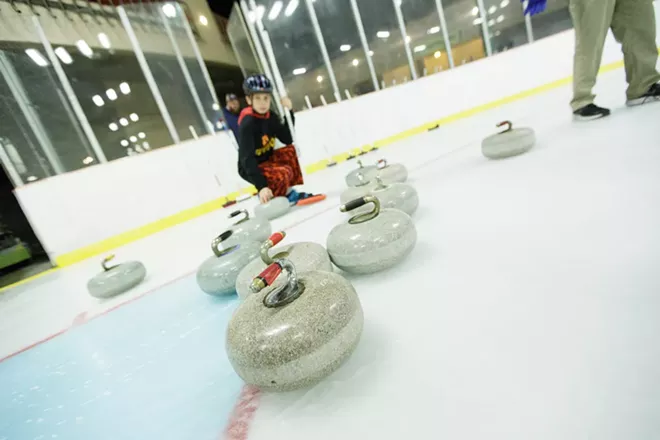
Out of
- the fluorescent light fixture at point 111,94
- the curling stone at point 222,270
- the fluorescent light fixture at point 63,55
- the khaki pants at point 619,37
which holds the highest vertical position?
the fluorescent light fixture at point 63,55

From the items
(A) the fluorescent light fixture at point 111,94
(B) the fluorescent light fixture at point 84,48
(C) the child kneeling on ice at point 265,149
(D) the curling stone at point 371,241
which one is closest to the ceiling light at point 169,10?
(B) the fluorescent light fixture at point 84,48

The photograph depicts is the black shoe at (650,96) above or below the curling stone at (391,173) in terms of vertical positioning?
below

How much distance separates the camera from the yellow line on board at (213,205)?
3648 mm

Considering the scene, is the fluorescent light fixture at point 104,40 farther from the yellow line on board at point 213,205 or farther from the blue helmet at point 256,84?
the blue helmet at point 256,84

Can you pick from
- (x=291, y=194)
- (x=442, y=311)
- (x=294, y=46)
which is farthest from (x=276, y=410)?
(x=294, y=46)

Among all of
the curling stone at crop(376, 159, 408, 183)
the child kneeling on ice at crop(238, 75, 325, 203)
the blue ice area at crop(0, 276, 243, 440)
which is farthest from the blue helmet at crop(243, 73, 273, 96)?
the blue ice area at crop(0, 276, 243, 440)

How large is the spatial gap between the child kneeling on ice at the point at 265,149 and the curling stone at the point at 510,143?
1.25 m

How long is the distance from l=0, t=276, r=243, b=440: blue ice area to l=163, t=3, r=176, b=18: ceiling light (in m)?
5.54

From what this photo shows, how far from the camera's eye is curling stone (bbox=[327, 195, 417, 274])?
97cm

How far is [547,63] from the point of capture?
5184mm

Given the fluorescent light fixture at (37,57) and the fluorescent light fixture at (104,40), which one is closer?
the fluorescent light fixture at (37,57)

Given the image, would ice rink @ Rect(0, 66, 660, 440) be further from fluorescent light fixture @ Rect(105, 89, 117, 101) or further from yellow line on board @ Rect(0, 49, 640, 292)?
fluorescent light fixture @ Rect(105, 89, 117, 101)

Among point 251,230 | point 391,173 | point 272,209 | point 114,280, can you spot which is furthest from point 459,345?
point 272,209

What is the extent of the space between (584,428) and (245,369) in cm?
55
